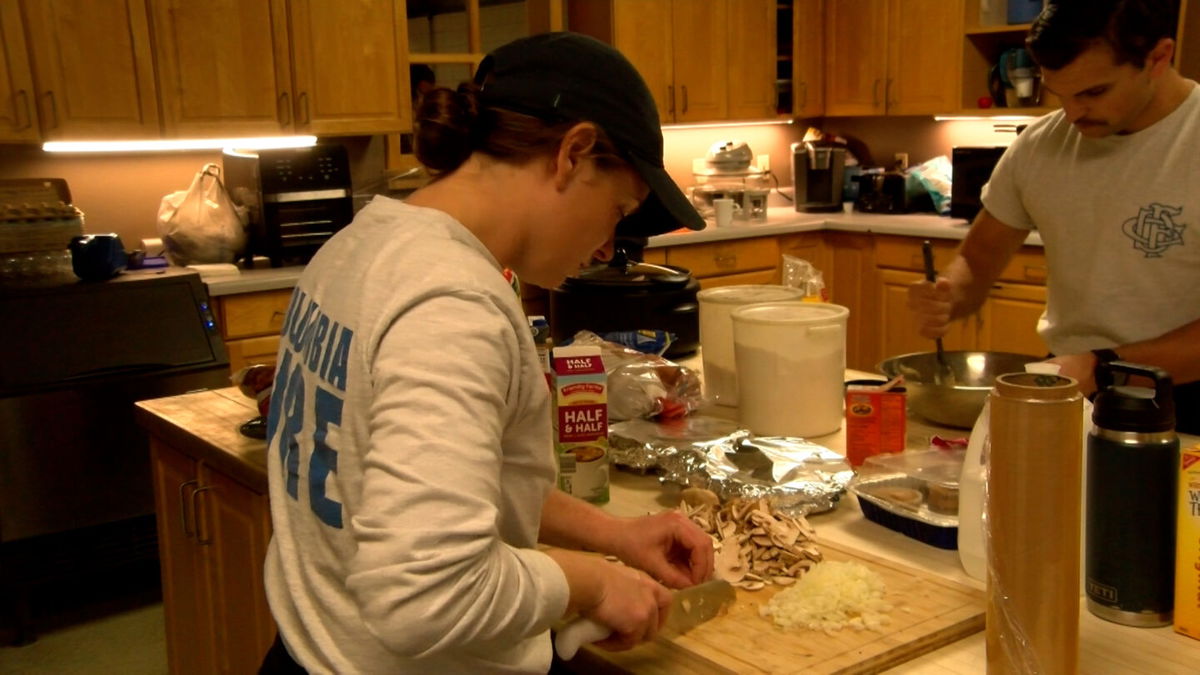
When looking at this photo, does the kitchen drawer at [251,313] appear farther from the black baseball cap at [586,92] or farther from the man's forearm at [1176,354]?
the black baseball cap at [586,92]

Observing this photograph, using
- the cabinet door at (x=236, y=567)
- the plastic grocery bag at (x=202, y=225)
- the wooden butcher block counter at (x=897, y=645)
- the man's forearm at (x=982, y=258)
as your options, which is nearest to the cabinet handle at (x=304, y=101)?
the plastic grocery bag at (x=202, y=225)

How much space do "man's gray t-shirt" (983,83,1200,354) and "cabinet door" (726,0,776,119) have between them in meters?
3.09

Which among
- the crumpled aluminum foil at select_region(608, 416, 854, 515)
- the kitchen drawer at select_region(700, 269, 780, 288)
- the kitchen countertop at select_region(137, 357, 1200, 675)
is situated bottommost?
the kitchen drawer at select_region(700, 269, 780, 288)

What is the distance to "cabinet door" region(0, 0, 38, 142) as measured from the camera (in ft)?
11.5

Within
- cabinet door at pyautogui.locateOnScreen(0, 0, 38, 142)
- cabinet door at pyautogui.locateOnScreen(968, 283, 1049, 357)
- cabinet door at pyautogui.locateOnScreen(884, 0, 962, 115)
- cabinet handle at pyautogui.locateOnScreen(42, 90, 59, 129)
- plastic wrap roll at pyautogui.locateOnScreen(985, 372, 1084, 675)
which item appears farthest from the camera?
cabinet door at pyautogui.locateOnScreen(884, 0, 962, 115)

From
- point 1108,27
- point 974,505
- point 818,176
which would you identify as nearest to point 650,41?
point 818,176

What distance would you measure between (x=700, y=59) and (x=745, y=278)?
107 cm

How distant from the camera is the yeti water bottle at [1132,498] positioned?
1.08 m

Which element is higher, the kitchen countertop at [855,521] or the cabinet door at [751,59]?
the cabinet door at [751,59]

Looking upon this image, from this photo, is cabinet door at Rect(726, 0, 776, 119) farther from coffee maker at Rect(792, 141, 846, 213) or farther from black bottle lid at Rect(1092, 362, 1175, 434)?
black bottle lid at Rect(1092, 362, 1175, 434)

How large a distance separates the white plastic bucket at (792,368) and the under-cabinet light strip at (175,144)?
102 inches

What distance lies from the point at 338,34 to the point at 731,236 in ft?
6.03

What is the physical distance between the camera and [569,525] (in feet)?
4.38

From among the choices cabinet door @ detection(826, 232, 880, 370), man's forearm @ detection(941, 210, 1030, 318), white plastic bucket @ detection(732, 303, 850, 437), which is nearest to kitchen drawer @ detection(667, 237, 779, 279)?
cabinet door @ detection(826, 232, 880, 370)
